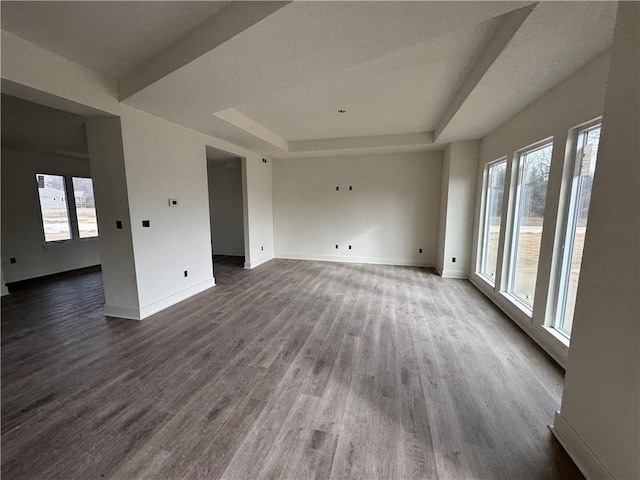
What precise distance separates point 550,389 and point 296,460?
1.96 meters

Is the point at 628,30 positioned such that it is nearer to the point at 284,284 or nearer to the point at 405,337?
the point at 405,337

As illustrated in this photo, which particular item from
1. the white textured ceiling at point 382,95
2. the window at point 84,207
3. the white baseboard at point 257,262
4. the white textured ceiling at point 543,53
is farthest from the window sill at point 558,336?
the window at point 84,207

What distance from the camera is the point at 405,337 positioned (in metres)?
2.69

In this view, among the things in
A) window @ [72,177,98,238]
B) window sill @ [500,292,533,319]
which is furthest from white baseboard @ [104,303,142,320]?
window sill @ [500,292,533,319]

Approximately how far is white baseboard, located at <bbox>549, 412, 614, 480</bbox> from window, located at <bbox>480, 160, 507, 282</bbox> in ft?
8.94

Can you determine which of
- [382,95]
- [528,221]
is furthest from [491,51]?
[528,221]

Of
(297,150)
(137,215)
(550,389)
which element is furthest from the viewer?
(297,150)

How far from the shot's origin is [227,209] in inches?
274

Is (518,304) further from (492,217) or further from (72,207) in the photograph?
(72,207)

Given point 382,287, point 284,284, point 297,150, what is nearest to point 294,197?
point 297,150

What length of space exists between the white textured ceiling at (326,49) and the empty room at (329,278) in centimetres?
2

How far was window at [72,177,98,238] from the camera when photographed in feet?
18.6

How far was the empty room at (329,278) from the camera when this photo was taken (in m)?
1.34

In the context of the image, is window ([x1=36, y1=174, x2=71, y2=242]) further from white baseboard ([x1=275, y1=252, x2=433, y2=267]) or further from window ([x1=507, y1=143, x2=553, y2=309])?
window ([x1=507, y1=143, x2=553, y2=309])
